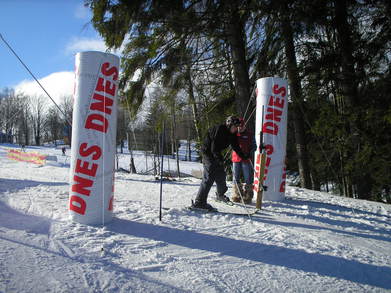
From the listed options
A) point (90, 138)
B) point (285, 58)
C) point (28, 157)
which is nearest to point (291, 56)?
point (285, 58)

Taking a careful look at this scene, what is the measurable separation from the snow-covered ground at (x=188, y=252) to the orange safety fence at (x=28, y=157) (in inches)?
590

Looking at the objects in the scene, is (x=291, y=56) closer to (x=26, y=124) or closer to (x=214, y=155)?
(x=214, y=155)

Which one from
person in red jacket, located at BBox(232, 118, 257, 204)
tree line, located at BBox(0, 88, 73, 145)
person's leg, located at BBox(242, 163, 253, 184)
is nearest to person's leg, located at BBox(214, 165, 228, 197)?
person in red jacket, located at BBox(232, 118, 257, 204)

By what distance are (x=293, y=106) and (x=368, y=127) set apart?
2.76 meters

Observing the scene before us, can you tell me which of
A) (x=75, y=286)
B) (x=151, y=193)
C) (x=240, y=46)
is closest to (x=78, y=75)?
(x=75, y=286)

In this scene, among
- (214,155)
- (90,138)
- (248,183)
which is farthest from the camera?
(248,183)

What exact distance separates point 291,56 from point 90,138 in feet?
27.5

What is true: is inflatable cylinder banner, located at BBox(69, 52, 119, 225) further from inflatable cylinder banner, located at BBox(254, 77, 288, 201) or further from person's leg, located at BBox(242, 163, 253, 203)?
inflatable cylinder banner, located at BBox(254, 77, 288, 201)

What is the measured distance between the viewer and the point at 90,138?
3.78 meters

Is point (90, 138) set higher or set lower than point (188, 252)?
higher

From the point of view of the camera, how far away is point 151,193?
684 centimetres

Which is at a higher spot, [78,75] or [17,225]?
[78,75]

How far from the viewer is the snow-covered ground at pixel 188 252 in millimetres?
2482

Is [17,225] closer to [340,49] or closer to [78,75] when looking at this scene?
[78,75]
